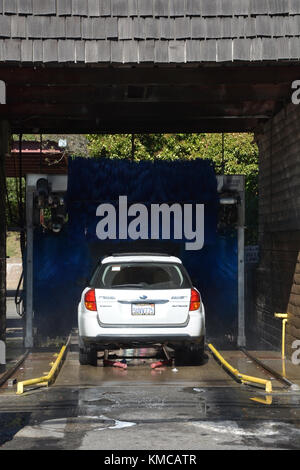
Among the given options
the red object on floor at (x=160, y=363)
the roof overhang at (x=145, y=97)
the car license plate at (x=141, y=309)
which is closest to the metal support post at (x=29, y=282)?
the roof overhang at (x=145, y=97)

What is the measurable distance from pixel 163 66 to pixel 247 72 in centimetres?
170

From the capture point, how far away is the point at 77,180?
59.4 feet

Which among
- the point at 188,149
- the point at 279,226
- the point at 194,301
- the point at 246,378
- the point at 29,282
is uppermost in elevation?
the point at 188,149

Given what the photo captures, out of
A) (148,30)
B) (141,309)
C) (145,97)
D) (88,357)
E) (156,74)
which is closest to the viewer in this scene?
(148,30)

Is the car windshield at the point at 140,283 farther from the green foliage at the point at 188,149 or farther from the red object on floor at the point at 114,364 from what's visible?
the green foliage at the point at 188,149

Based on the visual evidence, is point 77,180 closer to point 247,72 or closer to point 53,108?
point 53,108

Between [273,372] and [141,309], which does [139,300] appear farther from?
[273,372]

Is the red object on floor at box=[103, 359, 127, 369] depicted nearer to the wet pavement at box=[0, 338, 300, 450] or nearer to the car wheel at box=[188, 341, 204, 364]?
the wet pavement at box=[0, 338, 300, 450]

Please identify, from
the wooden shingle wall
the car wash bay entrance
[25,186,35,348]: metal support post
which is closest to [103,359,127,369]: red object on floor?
the car wash bay entrance

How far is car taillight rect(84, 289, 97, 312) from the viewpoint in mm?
13719

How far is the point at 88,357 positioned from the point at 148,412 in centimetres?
445

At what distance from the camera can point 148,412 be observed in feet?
32.3

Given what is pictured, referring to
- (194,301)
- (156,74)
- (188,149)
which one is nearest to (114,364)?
(194,301)

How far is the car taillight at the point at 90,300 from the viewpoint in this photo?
45.0 ft
